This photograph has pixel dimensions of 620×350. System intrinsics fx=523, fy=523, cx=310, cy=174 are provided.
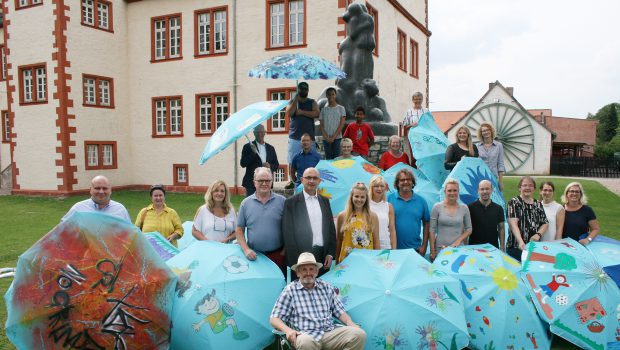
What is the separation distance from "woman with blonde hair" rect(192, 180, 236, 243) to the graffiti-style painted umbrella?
160 cm

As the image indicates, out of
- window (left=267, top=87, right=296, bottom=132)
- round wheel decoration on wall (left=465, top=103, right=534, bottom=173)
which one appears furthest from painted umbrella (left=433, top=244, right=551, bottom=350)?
round wheel decoration on wall (left=465, top=103, right=534, bottom=173)

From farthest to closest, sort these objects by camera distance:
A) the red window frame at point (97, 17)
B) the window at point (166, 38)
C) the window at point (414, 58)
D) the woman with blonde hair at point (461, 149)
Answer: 1. the window at point (414, 58)
2. the window at point (166, 38)
3. the red window frame at point (97, 17)
4. the woman with blonde hair at point (461, 149)

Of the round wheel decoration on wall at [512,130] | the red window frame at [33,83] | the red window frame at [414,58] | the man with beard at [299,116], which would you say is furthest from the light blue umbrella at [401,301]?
the round wheel decoration on wall at [512,130]

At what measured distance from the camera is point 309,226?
511cm

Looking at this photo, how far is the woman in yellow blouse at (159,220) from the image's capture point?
6555 mm

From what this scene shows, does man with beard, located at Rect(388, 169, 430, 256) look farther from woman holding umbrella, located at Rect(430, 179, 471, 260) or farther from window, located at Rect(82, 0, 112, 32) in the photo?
window, located at Rect(82, 0, 112, 32)

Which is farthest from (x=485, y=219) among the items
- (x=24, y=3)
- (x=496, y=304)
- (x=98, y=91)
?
(x=24, y=3)

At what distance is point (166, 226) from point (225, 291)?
2139 millimetres

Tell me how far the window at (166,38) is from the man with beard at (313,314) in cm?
1996

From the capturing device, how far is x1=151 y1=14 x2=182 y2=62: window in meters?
22.9

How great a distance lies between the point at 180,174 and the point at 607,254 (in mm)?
19871

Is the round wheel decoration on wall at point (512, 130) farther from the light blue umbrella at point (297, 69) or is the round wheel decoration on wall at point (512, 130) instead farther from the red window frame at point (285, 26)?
the light blue umbrella at point (297, 69)

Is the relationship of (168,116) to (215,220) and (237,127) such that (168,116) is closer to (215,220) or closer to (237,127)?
(237,127)

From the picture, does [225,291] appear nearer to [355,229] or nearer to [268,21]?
[355,229]
